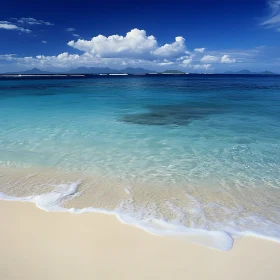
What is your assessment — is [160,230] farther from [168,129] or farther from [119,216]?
[168,129]

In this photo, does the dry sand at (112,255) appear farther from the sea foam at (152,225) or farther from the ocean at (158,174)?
the ocean at (158,174)

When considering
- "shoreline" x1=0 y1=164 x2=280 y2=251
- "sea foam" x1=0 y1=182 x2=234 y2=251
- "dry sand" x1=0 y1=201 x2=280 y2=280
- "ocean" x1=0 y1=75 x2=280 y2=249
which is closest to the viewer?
"dry sand" x1=0 y1=201 x2=280 y2=280

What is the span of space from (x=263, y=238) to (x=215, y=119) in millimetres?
12184

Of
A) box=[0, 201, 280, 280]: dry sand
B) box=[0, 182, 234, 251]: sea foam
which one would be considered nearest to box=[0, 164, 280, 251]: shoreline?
box=[0, 182, 234, 251]: sea foam

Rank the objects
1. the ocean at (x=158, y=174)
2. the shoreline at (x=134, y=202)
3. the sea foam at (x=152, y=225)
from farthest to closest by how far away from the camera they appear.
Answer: the ocean at (x=158, y=174)
the shoreline at (x=134, y=202)
the sea foam at (x=152, y=225)

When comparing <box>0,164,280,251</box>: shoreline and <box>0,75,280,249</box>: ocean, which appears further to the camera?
<box>0,75,280,249</box>: ocean

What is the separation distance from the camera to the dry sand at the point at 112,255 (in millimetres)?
3539

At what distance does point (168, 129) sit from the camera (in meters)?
13.0

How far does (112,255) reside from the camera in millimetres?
3885

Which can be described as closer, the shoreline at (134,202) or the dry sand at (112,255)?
the dry sand at (112,255)

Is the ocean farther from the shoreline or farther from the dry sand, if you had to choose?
the dry sand

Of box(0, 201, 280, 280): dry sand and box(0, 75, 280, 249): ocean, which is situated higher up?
box(0, 201, 280, 280): dry sand

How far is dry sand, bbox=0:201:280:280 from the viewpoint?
11.6 feet

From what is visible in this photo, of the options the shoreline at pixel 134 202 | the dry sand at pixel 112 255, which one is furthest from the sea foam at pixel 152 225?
the dry sand at pixel 112 255
